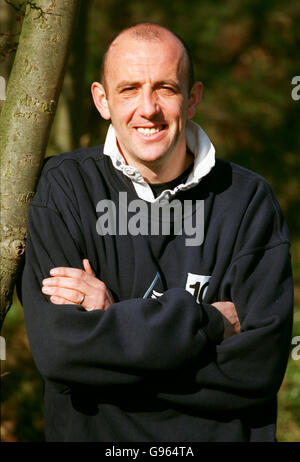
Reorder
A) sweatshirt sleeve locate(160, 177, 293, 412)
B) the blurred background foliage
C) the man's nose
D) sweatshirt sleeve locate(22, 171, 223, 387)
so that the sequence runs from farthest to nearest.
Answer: the blurred background foliage < the man's nose < sweatshirt sleeve locate(160, 177, 293, 412) < sweatshirt sleeve locate(22, 171, 223, 387)

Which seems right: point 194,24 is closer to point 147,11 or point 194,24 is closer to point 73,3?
point 147,11

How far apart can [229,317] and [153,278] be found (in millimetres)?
349

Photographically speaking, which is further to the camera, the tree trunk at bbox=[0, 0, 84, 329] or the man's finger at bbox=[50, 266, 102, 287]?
the tree trunk at bbox=[0, 0, 84, 329]

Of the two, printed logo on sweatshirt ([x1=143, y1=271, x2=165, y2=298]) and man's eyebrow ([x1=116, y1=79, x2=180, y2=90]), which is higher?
man's eyebrow ([x1=116, y1=79, x2=180, y2=90])

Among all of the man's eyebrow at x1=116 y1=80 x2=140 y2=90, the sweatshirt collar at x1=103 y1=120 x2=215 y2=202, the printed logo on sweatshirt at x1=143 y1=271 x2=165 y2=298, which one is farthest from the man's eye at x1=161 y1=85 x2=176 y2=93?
the printed logo on sweatshirt at x1=143 y1=271 x2=165 y2=298

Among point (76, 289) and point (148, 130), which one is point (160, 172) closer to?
point (148, 130)

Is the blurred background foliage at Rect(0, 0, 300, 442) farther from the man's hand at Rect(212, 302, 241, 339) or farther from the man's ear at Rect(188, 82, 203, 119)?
the man's hand at Rect(212, 302, 241, 339)

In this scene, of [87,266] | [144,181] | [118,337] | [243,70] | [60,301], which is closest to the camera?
[118,337]

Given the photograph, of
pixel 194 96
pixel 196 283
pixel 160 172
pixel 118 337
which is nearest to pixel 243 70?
pixel 194 96

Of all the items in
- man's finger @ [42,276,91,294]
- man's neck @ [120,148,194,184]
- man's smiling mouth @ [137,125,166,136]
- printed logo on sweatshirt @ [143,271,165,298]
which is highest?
man's smiling mouth @ [137,125,166,136]

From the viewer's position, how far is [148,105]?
2.44 m

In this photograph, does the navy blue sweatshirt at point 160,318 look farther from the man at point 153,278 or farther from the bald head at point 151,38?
the bald head at point 151,38

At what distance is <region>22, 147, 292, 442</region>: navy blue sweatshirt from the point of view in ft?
7.34
